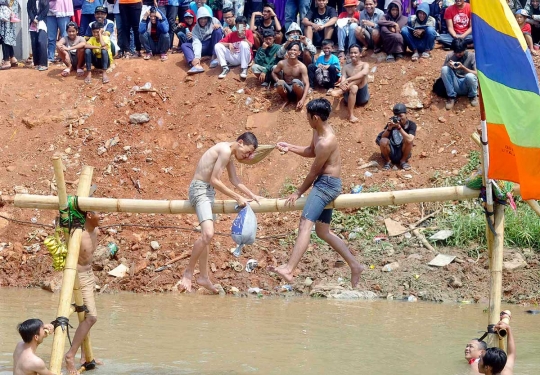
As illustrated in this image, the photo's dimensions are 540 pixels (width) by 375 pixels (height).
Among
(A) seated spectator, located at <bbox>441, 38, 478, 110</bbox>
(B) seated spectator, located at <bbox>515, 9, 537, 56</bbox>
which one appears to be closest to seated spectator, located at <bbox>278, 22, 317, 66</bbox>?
(A) seated spectator, located at <bbox>441, 38, 478, 110</bbox>

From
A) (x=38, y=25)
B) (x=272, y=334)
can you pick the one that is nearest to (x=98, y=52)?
(x=38, y=25)

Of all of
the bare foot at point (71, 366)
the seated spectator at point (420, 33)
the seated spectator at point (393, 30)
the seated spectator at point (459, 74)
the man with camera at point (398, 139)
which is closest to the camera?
the bare foot at point (71, 366)

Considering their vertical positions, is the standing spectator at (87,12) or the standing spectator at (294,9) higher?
the standing spectator at (294,9)

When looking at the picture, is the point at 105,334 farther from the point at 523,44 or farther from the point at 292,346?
the point at 523,44

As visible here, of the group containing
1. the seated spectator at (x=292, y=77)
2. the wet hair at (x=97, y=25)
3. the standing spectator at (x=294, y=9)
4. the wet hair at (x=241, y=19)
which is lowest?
the seated spectator at (x=292, y=77)

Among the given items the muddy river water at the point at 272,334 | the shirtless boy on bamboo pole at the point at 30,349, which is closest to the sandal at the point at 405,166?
the muddy river water at the point at 272,334

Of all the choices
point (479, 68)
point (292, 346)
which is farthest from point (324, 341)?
point (479, 68)

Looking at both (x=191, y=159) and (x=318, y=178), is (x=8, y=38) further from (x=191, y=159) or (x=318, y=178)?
(x=318, y=178)

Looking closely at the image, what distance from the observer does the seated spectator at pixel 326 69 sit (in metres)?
16.2

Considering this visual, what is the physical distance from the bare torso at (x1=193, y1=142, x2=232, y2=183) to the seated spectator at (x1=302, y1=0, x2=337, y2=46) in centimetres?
836

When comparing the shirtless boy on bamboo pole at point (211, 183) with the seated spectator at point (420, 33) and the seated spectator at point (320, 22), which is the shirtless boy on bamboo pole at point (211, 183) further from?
the seated spectator at point (420, 33)

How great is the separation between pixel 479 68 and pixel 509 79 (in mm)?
305

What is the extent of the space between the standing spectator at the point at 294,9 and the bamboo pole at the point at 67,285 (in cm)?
887

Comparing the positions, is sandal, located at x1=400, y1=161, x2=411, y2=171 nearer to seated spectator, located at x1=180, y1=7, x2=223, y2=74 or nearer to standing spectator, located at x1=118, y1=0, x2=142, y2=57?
seated spectator, located at x1=180, y1=7, x2=223, y2=74
